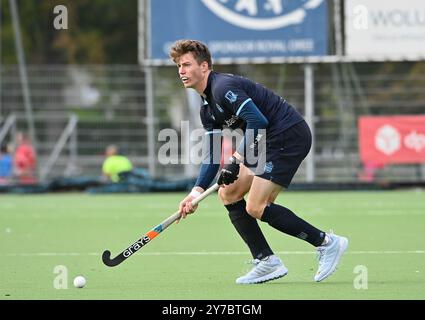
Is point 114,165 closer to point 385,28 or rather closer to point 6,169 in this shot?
point 6,169

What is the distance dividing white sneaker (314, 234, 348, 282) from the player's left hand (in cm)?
89

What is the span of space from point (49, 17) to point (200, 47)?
33403 mm

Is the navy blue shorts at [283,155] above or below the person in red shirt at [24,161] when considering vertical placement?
above

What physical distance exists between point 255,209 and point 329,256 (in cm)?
67

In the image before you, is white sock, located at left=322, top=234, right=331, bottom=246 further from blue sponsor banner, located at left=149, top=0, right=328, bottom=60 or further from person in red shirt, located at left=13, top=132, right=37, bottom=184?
person in red shirt, located at left=13, top=132, right=37, bottom=184

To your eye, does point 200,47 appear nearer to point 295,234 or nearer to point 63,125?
point 295,234

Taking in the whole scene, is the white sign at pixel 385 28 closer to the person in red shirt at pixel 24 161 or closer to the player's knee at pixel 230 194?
the person in red shirt at pixel 24 161

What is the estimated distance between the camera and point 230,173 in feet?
25.6

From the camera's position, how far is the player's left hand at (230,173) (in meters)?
7.80

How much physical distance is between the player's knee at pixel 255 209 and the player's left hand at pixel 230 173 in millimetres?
263

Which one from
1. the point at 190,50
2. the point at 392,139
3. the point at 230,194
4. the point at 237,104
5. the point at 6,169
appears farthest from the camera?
the point at 6,169
